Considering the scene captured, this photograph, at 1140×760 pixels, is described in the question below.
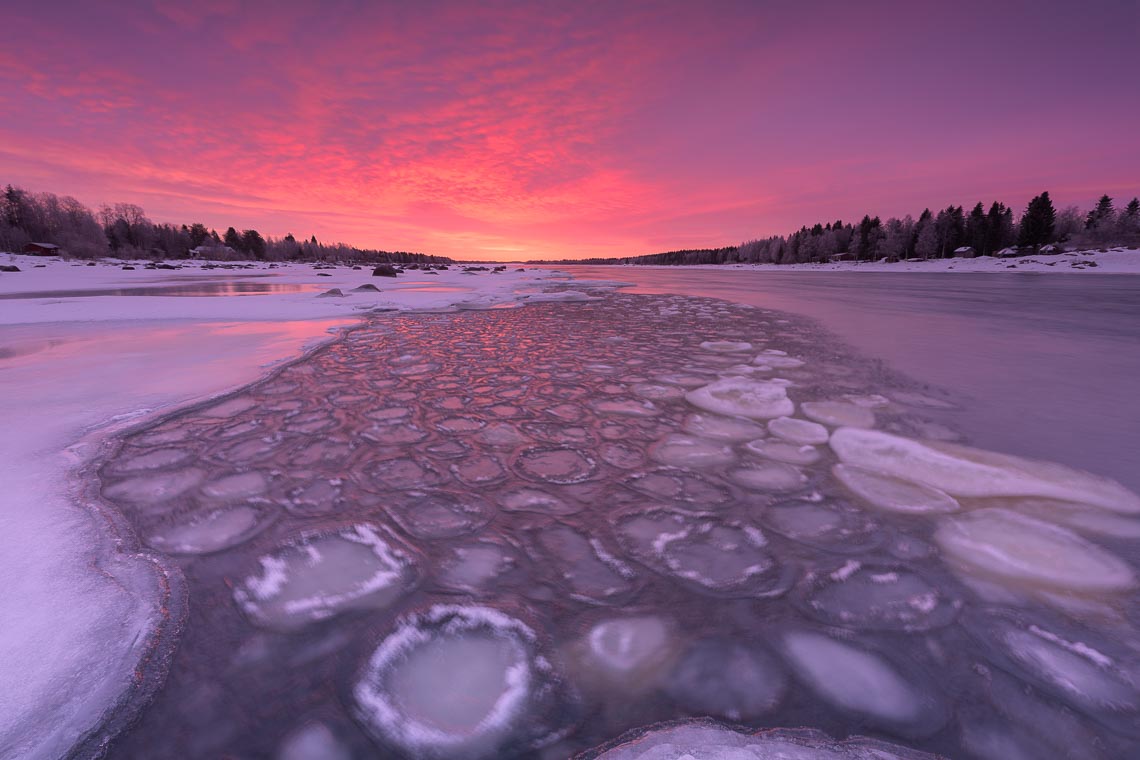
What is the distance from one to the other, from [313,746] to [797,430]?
306cm

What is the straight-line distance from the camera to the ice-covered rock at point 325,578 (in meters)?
1.50

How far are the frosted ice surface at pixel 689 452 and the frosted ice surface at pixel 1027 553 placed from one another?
1.06m

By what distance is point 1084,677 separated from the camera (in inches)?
49.9

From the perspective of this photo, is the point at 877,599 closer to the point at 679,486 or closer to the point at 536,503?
the point at 679,486

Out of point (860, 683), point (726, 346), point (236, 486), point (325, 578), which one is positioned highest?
point (726, 346)

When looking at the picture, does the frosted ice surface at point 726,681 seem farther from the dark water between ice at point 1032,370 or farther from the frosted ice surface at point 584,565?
the dark water between ice at point 1032,370

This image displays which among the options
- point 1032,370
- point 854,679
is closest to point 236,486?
point 854,679

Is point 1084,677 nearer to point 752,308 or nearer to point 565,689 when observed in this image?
point 565,689

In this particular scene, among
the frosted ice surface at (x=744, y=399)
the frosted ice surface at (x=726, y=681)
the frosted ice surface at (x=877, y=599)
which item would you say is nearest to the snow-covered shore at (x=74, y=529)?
the frosted ice surface at (x=726, y=681)

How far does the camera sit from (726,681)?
1.28m

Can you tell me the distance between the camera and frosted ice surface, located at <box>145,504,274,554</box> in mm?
1795

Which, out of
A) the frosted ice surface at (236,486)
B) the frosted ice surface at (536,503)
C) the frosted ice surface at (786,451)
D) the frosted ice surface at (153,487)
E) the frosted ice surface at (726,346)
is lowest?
the frosted ice surface at (536,503)

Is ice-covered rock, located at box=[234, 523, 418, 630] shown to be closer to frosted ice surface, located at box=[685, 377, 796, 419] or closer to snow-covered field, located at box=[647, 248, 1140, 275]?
frosted ice surface, located at box=[685, 377, 796, 419]

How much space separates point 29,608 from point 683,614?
2.16m
